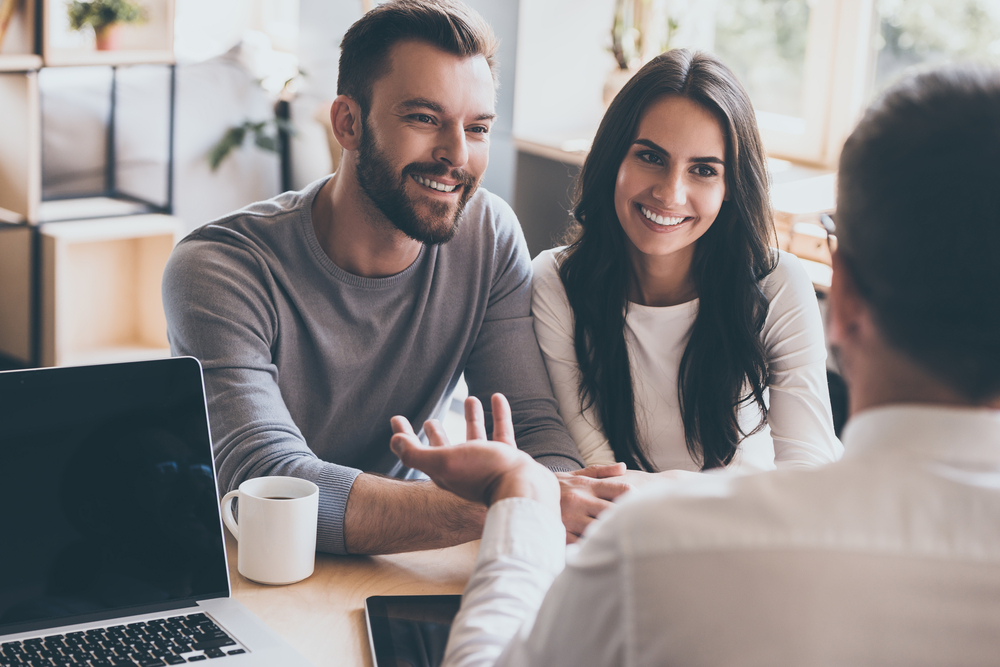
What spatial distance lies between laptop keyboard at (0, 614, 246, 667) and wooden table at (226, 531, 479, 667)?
8 cm

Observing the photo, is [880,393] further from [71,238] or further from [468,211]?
[71,238]

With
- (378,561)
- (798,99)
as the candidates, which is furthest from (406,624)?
(798,99)

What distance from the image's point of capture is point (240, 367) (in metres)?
1.32

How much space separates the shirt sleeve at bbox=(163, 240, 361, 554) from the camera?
3.98 ft

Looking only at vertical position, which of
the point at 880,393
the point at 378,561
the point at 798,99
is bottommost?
the point at 378,561

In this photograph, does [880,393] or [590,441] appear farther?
[590,441]

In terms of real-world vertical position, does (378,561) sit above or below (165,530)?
below

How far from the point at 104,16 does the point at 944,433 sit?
351 cm

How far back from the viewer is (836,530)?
545mm

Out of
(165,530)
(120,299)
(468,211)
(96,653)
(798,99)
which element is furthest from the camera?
(120,299)

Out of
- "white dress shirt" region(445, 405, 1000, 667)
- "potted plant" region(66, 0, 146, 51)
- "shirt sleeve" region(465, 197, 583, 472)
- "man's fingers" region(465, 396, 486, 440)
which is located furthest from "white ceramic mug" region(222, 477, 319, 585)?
"potted plant" region(66, 0, 146, 51)

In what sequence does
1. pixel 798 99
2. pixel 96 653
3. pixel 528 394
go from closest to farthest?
1. pixel 96 653
2. pixel 528 394
3. pixel 798 99

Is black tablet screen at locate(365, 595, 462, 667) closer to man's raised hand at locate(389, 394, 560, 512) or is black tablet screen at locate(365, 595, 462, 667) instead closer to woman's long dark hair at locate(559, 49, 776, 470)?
man's raised hand at locate(389, 394, 560, 512)

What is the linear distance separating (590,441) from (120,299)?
2697 millimetres
